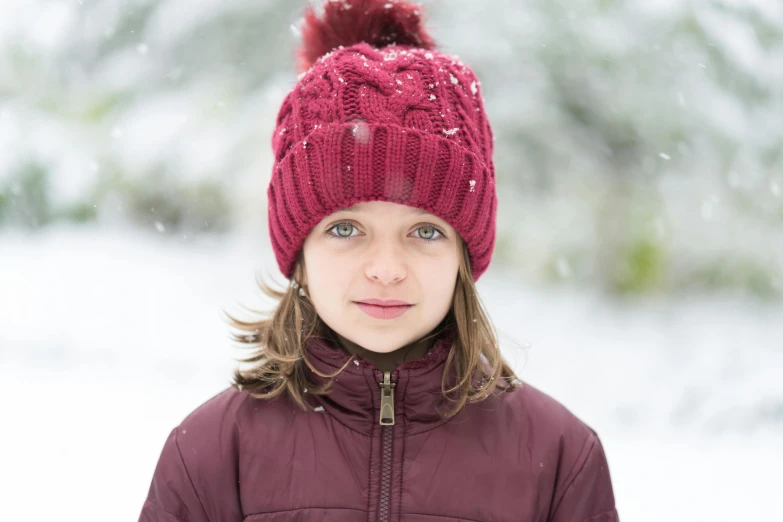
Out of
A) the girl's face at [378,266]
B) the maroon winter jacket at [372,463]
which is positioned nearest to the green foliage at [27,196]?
the maroon winter jacket at [372,463]

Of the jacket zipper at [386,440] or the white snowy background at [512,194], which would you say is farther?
the white snowy background at [512,194]

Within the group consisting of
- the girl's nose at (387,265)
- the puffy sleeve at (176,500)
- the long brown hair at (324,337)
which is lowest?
the puffy sleeve at (176,500)

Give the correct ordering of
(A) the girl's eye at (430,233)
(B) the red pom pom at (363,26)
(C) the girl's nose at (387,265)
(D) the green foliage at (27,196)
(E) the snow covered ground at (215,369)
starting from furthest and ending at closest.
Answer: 1. (D) the green foliage at (27,196)
2. (E) the snow covered ground at (215,369)
3. (B) the red pom pom at (363,26)
4. (A) the girl's eye at (430,233)
5. (C) the girl's nose at (387,265)

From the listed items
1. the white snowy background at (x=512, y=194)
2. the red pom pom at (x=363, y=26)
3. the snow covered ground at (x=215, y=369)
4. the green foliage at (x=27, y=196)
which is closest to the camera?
the red pom pom at (x=363, y=26)

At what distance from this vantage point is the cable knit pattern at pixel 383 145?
1427 mm

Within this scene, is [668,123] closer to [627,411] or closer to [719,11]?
[719,11]

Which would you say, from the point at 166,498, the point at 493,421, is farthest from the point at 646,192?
the point at 166,498

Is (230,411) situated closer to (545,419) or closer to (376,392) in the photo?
(376,392)

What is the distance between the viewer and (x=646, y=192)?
3396mm

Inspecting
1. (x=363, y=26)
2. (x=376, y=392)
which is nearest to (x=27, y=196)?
(x=363, y=26)

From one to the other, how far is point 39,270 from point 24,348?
1.38 ft

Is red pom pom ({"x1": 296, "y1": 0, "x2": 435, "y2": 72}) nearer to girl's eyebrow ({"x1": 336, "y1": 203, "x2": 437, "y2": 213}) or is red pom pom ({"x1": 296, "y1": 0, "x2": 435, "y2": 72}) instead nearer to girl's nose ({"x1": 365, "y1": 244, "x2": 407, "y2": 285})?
girl's eyebrow ({"x1": 336, "y1": 203, "x2": 437, "y2": 213})

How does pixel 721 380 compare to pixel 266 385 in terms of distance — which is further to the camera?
pixel 721 380

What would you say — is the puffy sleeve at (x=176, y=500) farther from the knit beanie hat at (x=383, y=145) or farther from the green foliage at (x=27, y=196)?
the green foliage at (x=27, y=196)
